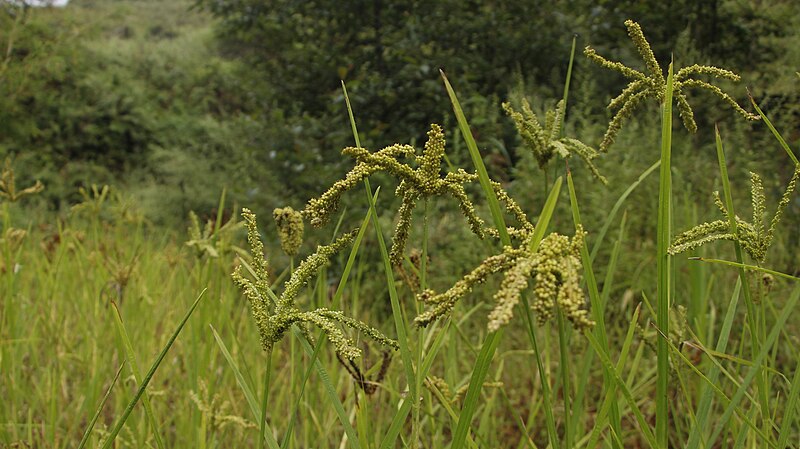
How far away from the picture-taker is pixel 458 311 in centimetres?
242

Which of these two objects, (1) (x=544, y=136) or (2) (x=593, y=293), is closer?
(2) (x=593, y=293)

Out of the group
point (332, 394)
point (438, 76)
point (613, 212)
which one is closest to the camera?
point (332, 394)

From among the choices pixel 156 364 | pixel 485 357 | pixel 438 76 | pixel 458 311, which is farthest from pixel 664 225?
pixel 438 76

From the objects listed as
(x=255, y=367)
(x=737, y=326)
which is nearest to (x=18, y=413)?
(x=255, y=367)

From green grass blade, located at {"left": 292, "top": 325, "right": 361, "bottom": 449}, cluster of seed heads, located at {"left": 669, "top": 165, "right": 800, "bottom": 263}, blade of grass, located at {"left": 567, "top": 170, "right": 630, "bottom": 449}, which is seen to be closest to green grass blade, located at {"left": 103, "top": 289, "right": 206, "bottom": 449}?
green grass blade, located at {"left": 292, "top": 325, "right": 361, "bottom": 449}

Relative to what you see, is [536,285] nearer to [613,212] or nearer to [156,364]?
[156,364]

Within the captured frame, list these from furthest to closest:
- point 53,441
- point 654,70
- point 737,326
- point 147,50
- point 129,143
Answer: point 147,50
point 129,143
point 737,326
point 53,441
point 654,70

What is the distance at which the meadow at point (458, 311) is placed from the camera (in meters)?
0.57

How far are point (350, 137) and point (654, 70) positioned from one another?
3.44 meters

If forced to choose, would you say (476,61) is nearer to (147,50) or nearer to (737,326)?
(737,326)

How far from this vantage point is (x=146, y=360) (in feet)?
6.08

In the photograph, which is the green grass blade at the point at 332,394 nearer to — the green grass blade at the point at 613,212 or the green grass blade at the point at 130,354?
the green grass blade at the point at 130,354

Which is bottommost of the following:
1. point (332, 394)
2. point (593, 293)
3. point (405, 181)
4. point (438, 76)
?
point (332, 394)

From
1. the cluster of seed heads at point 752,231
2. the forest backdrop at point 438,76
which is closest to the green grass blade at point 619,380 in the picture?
the cluster of seed heads at point 752,231
